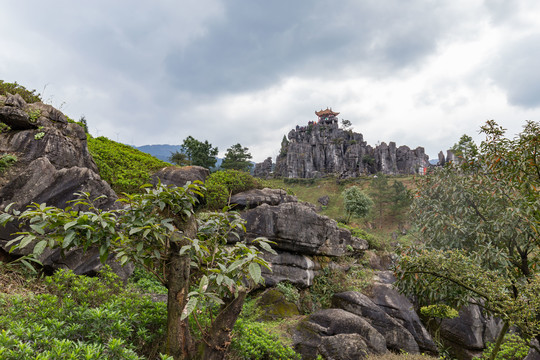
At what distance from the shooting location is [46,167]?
6746 millimetres

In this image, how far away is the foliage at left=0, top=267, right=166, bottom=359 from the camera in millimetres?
2254

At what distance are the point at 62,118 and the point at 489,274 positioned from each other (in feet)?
39.8

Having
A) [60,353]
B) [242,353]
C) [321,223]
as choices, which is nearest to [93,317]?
[60,353]

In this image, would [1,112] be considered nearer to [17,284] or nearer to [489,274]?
[17,284]

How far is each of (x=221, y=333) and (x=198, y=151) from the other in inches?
1332

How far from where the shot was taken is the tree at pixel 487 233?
4961 millimetres

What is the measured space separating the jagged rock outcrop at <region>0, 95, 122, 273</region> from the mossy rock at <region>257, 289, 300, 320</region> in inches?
204

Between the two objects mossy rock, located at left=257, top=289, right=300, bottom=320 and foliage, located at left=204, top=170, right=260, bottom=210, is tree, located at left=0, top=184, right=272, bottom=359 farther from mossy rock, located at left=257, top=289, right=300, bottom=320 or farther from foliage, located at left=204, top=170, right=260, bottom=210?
foliage, located at left=204, top=170, right=260, bottom=210

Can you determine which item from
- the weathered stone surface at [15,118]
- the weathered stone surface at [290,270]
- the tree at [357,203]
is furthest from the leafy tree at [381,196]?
the weathered stone surface at [15,118]

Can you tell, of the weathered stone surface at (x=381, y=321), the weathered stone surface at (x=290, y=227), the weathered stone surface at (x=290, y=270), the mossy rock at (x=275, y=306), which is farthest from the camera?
the weathered stone surface at (x=290, y=227)

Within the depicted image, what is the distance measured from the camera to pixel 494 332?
11195 millimetres

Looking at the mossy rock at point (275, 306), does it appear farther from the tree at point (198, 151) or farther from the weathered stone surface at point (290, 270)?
the tree at point (198, 151)

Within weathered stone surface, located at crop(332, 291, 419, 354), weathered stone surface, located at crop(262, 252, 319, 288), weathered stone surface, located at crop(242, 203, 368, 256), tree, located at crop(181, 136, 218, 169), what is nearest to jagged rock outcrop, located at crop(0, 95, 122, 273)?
weathered stone surface, located at crop(242, 203, 368, 256)

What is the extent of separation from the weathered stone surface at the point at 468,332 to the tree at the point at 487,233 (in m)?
5.05
